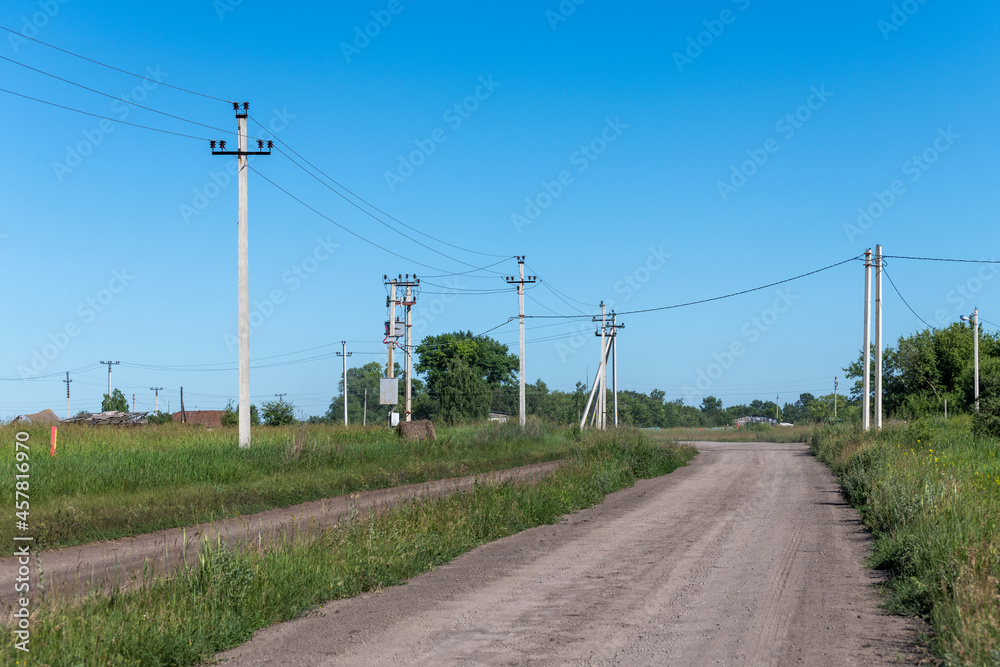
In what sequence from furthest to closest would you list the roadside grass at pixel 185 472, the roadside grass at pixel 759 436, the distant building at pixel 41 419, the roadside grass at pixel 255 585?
the roadside grass at pixel 759 436 < the distant building at pixel 41 419 < the roadside grass at pixel 185 472 < the roadside grass at pixel 255 585

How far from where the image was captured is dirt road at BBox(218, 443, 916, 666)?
655 cm

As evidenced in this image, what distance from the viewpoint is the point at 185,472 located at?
720 inches

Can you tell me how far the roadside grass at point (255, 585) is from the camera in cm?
614

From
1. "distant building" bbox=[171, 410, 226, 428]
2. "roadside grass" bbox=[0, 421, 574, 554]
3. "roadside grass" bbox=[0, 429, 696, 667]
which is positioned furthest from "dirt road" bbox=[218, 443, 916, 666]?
"distant building" bbox=[171, 410, 226, 428]

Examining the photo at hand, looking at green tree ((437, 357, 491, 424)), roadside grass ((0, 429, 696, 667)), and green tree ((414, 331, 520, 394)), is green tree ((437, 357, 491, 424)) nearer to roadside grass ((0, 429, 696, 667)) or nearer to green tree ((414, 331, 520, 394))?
green tree ((414, 331, 520, 394))

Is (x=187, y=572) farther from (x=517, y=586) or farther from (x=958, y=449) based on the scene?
(x=958, y=449)

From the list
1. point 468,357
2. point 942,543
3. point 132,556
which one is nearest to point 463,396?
point 468,357

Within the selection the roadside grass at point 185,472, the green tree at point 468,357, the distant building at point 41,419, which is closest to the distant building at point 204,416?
the green tree at point 468,357

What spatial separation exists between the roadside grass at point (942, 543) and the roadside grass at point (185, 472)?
985cm

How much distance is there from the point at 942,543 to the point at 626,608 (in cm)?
402

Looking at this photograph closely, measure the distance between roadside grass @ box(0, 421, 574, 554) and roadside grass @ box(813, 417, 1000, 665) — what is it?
9845mm

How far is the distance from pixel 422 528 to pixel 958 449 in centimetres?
1870

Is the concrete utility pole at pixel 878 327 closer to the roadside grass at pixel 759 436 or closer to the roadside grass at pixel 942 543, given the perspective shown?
the roadside grass at pixel 942 543

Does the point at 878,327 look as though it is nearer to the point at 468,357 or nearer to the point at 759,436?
the point at 759,436
